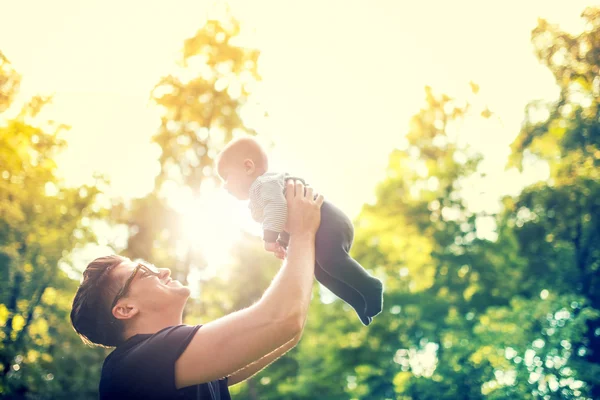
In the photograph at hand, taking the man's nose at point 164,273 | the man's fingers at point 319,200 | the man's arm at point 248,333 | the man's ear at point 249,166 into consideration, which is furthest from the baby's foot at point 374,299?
the man's nose at point 164,273

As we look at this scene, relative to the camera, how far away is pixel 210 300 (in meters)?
19.9

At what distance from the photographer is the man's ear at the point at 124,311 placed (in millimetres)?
2371

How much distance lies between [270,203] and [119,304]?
0.86 metres

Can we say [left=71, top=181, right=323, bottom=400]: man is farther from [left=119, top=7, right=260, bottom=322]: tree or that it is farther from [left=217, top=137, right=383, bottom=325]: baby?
[left=119, top=7, right=260, bottom=322]: tree

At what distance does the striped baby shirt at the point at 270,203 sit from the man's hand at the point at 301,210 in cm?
4

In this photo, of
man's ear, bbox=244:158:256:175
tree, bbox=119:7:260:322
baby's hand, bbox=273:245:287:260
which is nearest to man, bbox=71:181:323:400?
baby's hand, bbox=273:245:287:260

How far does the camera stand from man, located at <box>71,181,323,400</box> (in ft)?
6.07

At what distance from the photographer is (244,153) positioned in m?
2.91

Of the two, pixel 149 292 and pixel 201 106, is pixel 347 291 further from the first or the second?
pixel 201 106

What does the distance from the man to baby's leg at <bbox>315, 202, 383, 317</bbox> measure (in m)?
Result: 0.21

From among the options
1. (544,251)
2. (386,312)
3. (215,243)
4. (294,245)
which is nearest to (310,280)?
(294,245)

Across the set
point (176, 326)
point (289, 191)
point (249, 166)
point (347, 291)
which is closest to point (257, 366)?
point (347, 291)

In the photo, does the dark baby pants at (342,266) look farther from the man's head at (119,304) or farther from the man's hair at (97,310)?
the man's hair at (97,310)

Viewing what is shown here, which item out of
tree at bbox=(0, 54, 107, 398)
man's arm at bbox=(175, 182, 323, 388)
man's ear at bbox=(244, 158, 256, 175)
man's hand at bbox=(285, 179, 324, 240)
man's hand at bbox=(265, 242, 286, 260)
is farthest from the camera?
tree at bbox=(0, 54, 107, 398)
